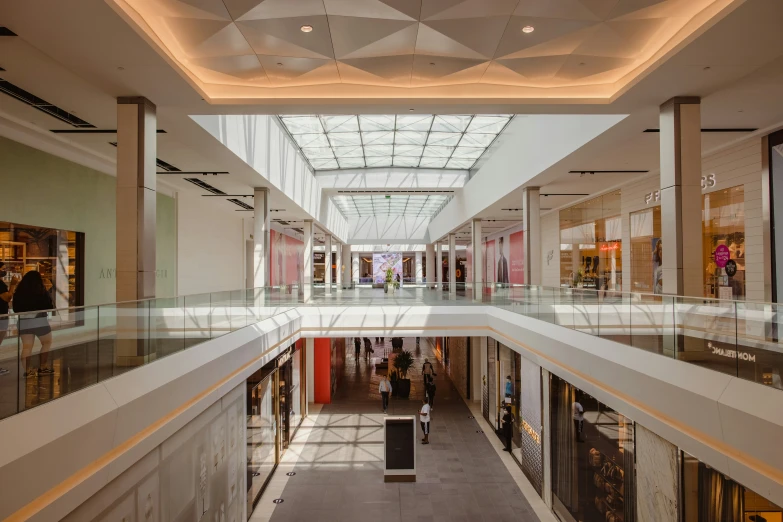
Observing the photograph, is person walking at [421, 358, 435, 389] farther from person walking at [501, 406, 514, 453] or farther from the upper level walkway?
the upper level walkway

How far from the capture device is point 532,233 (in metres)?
17.0

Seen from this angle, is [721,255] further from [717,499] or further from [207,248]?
[207,248]

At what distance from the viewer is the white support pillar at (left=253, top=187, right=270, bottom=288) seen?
16906 millimetres

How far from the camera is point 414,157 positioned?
77.0 ft

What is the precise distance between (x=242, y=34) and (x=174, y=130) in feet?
12.8

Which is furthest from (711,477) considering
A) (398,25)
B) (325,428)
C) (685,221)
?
(325,428)

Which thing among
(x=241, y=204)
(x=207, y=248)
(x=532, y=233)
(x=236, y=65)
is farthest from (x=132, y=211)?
(x=241, y=204)

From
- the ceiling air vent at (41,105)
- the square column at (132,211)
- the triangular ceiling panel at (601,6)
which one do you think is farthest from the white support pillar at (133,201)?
the triangular ceiling panel at (601,6)

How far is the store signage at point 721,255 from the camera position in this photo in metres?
12.6

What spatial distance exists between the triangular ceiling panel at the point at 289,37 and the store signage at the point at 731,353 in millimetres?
7084

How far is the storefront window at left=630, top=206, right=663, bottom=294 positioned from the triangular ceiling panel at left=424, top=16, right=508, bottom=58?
1144cm

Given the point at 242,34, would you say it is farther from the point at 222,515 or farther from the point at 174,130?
the point at 222,515

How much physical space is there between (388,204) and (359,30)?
29.9m

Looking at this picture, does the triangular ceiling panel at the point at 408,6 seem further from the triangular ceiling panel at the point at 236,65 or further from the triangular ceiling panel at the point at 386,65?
the triangular ceiling panel at the point at 236,65
